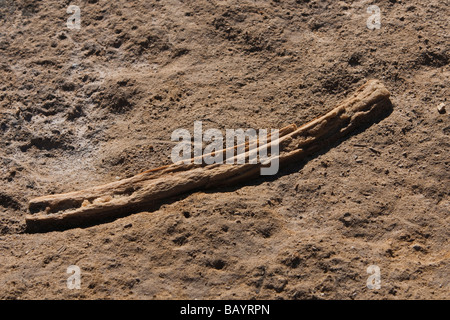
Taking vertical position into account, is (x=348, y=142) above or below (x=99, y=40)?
below

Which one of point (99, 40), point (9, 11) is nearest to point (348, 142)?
point (99, 40)

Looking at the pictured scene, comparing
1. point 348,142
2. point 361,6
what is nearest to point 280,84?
point 348,142

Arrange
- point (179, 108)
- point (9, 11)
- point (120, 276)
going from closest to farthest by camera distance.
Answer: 1. point (120, 276)
2. point (179, 108)
3. point (9, 11)

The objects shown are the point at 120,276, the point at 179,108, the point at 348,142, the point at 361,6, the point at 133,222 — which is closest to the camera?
the point at 120,276

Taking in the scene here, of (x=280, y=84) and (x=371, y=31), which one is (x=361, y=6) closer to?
(x=371, y=31)

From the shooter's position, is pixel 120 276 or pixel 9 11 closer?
pixel 120 276
